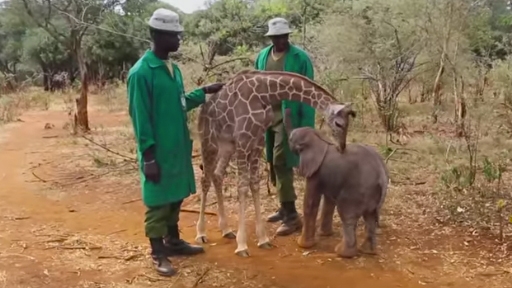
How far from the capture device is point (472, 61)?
1247 centimetres

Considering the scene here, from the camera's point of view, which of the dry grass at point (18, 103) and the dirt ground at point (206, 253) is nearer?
the dirt ground at point (206, 253)

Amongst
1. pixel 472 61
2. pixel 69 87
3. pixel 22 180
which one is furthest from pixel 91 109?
pixel 472 61

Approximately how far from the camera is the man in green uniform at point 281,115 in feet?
15.8

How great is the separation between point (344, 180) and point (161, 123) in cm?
135

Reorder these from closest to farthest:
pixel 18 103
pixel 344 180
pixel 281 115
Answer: pixel 344 180, pixel 281 115, pixel 18 103

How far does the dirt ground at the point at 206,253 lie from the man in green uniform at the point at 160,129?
37 cm

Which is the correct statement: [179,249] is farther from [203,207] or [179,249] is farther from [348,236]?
[348,236]

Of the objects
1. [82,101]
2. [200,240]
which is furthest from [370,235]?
[82,101]

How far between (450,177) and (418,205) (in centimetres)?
72

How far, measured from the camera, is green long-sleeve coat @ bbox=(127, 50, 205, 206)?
380cm

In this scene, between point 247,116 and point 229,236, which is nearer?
point 247,116

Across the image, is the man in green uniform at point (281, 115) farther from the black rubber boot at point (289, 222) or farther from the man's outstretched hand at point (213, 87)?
the man's outstretched hand at point (213, 87)

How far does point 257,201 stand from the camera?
445 cm

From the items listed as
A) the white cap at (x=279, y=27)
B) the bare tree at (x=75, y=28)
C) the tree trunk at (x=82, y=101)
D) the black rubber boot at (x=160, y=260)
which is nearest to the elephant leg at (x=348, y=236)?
the black rubber boot at (x=160, y=260)
